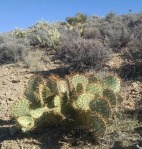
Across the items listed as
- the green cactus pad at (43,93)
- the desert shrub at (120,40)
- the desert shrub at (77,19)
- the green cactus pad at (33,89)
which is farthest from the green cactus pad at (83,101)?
the desert shrub at (77,19)

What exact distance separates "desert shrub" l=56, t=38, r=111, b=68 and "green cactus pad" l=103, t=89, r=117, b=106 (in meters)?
3.26

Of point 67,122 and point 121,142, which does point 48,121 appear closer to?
point 67,122

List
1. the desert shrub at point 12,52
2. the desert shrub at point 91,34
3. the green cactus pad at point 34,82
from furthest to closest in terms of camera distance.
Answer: the desert shrub at point 91,34
the desert shrub at point 12,52
the green cactus pad at point 34,82

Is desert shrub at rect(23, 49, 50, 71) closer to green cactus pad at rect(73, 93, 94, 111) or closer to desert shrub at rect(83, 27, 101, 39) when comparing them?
desert shrub at rect(83, 27, 101, 39)

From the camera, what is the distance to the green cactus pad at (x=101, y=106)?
5031mm

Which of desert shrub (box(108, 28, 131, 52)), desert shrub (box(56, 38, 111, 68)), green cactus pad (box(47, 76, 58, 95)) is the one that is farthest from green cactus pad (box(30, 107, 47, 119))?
desert shrub (box(108, 28, 131, 52))

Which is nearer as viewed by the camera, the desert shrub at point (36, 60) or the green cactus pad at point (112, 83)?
the green cactus pad at point (112, 83)

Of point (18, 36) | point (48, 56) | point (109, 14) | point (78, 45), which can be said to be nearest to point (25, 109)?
point (78, 45)

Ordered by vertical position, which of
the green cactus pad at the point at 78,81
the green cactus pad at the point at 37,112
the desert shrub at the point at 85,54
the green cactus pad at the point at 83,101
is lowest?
the green cactus pad at the point at 37,112

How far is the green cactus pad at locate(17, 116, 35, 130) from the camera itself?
17.1ft

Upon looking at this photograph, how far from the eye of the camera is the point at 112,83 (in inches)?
232

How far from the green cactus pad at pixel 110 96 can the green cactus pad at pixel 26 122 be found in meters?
1.17

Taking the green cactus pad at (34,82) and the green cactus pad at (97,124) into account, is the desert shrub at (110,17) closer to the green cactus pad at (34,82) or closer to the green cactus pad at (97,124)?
the green cactus pad at (34,82)

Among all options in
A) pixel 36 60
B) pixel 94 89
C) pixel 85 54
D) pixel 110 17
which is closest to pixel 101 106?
pixel 94 89
